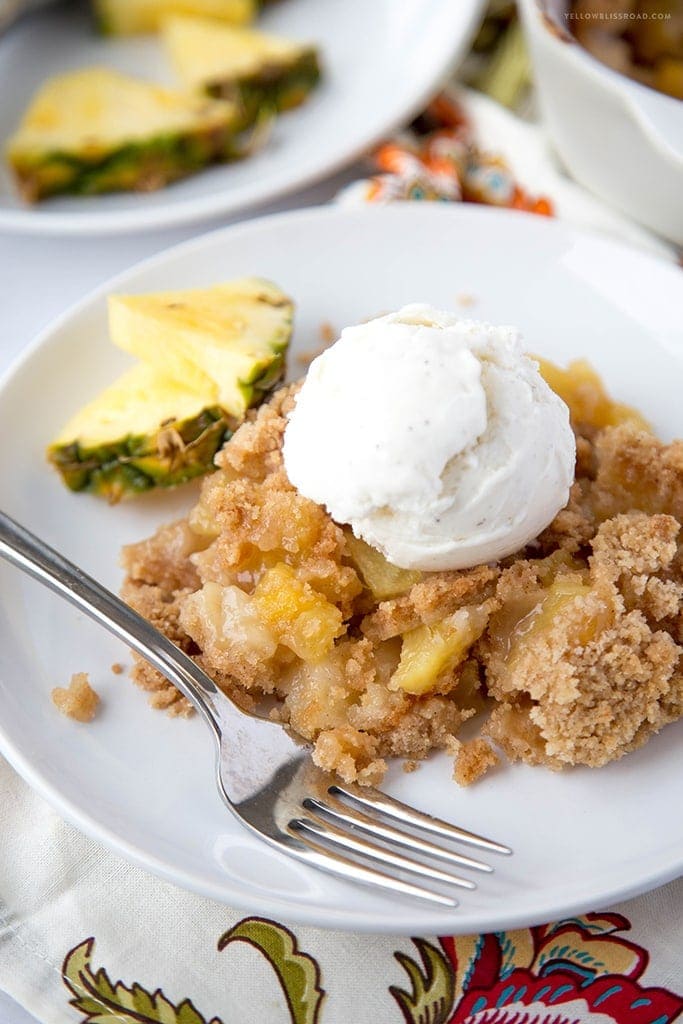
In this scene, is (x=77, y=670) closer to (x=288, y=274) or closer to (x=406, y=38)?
(x=288, y=274)

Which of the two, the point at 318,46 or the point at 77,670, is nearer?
the point at 77,670

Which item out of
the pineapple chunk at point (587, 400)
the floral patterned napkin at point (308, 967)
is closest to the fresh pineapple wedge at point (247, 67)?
the pineapple chunk at point (587, 400)

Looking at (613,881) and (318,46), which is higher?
(318,46)

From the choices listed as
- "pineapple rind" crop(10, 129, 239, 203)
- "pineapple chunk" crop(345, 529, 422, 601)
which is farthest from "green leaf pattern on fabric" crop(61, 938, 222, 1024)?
"pineapple rind" crop(10, 129, 239, 203)

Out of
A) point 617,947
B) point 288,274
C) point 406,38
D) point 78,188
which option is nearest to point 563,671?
point 617,947

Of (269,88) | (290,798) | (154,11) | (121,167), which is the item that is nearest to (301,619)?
(290,798)

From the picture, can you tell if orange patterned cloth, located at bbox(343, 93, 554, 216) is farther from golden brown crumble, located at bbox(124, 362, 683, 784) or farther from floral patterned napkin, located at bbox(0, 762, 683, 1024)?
floral patterned napkin, located at bbox(0, 762, 683, 1024)
